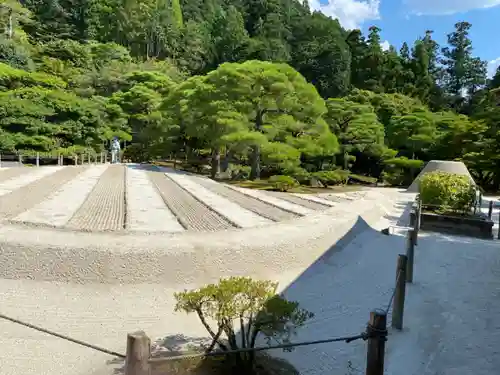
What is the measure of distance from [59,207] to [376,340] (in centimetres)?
497

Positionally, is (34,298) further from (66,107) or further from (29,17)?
(29,17)

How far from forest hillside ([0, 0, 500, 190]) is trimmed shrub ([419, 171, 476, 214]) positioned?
226cm

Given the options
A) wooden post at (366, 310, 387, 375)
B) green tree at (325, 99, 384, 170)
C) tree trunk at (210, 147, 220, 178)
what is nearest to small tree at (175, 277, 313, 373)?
wooden post at (366, 310, 387, 375)

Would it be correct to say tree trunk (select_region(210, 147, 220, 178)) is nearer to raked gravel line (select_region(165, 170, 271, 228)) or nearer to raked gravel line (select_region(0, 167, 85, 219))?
raked gravel line (select_region(165, 170, 271, 228))

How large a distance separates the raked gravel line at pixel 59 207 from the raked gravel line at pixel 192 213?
1.40 meters

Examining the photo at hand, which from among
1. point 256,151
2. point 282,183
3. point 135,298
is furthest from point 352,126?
point 135,298

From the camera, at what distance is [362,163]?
22672 mm

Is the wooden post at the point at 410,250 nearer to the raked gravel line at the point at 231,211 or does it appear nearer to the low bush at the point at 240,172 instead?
the raked gravel line at the point at 231,211

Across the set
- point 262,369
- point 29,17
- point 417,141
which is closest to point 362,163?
point 417,141

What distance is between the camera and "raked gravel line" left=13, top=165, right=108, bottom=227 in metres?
4.80

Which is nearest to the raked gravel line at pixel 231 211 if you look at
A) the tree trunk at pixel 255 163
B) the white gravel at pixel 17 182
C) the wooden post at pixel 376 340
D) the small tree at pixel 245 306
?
the small tree at pixel 245 306

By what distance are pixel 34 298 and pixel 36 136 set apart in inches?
603

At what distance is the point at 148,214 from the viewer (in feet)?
18.9

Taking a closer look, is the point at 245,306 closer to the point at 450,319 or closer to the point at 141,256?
the point at 141,256
